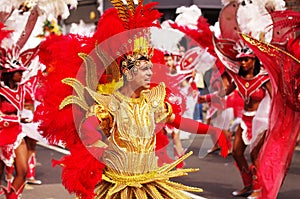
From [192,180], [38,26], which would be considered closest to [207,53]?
[192,180]

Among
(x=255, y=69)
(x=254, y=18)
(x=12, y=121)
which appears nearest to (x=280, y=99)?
(x=255, y=69)

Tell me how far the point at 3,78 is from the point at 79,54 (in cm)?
359

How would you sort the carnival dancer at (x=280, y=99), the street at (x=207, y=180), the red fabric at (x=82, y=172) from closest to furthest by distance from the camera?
the red fabric at (x=82, y=172) < the carnival dancer at (x=280, y=99) < the street at (x=207, y=180)

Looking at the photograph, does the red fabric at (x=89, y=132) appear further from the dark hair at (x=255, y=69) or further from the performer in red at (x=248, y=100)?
the dark hair at (x=255, y=69)

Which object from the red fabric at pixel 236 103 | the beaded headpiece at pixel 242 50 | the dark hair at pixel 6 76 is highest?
the beaded headpiece at pixel 242 50

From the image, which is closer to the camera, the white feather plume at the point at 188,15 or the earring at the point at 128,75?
the earring at the point at 128,75

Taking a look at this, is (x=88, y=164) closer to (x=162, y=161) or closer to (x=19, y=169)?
(x=162, y=161)

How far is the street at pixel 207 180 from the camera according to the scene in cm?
754

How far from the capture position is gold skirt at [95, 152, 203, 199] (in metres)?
3.82

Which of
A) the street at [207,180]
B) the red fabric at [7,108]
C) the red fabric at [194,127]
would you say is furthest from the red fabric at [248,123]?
the red fabric at [194,127]

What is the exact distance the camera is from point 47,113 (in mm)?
3861

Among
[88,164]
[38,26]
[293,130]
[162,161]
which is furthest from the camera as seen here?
[38,26]

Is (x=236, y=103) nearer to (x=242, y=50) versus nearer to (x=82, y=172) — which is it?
(x=242, y=50)

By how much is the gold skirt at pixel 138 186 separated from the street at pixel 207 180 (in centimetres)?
231
